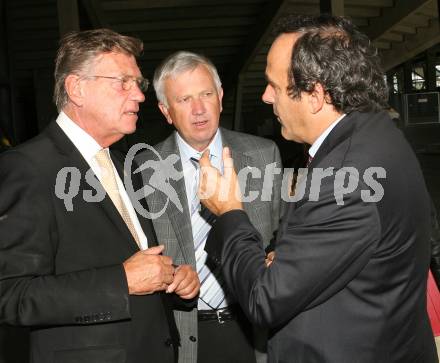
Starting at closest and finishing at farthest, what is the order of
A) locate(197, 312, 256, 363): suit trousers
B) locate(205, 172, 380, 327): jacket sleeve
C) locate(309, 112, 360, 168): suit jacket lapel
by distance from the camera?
locate(205, 172, 380, 327): jacket sleeve → locate(309, 112, 360, 168): suit jacket lapel → locate(197, 312, 256, 363): suit trousers

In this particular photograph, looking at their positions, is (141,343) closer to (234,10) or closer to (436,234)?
(436,234)

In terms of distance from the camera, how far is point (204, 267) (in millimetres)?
2320

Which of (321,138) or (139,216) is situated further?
(139,216)

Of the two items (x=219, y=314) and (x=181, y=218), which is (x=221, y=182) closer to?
(x=181, y=218)

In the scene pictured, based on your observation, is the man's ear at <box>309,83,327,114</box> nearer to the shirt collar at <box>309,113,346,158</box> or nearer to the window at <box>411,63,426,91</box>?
the shirt collar at <box>309,113,346,158</box>

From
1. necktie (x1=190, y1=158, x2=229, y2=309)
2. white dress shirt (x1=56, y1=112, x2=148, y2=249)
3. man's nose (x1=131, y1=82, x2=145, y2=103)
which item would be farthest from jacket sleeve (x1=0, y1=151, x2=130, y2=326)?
necktie (x1=190, y1=158, x2=229, y2=309)

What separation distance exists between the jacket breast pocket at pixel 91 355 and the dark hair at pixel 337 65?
0.92 metres

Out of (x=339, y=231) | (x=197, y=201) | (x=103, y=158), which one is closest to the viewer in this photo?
(x=339, y=231)

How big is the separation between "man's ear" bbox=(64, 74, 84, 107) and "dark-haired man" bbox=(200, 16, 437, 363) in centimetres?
67

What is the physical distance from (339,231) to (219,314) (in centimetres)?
119

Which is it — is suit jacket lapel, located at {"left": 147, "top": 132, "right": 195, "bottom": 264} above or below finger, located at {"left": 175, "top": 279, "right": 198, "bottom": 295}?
above

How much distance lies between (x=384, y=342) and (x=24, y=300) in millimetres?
960

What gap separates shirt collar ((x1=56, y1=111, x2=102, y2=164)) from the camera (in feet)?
5.80

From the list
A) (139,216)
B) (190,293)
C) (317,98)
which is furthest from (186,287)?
(317,98)
